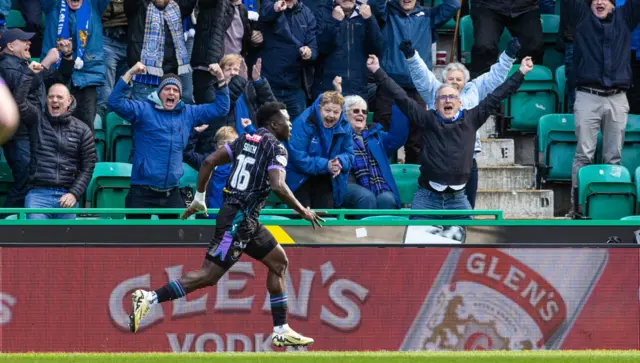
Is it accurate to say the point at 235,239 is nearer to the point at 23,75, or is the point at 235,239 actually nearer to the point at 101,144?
the point at 23,75

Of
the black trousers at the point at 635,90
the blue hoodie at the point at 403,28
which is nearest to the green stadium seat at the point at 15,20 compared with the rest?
the blue hoodie at the point at 403,28

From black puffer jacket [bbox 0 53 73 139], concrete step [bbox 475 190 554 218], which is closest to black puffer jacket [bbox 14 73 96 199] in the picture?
black puffer jacket [bbox 0 53 73 139]

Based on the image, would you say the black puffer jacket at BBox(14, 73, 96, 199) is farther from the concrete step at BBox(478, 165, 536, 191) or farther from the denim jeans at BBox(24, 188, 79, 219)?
the concrete step at BBox(478, 165, 536, 191)

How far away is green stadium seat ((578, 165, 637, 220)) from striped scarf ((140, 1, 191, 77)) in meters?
4.40

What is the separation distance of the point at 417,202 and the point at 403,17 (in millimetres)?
3089

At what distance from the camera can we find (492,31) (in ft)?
44.8

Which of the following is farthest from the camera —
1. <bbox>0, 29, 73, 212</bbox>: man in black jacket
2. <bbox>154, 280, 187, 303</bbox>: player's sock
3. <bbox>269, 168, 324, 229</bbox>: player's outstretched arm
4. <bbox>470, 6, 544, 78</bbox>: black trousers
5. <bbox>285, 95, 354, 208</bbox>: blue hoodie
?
<bbox>470, 6, 544, 78</bbox>: black trousers

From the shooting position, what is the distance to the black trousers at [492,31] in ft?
44.7

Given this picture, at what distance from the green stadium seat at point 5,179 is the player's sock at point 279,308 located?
4.32 m

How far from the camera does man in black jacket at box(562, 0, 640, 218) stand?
1247cm

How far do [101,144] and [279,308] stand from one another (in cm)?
460

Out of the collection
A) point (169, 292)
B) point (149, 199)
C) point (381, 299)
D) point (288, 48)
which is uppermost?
point (288, 48)
